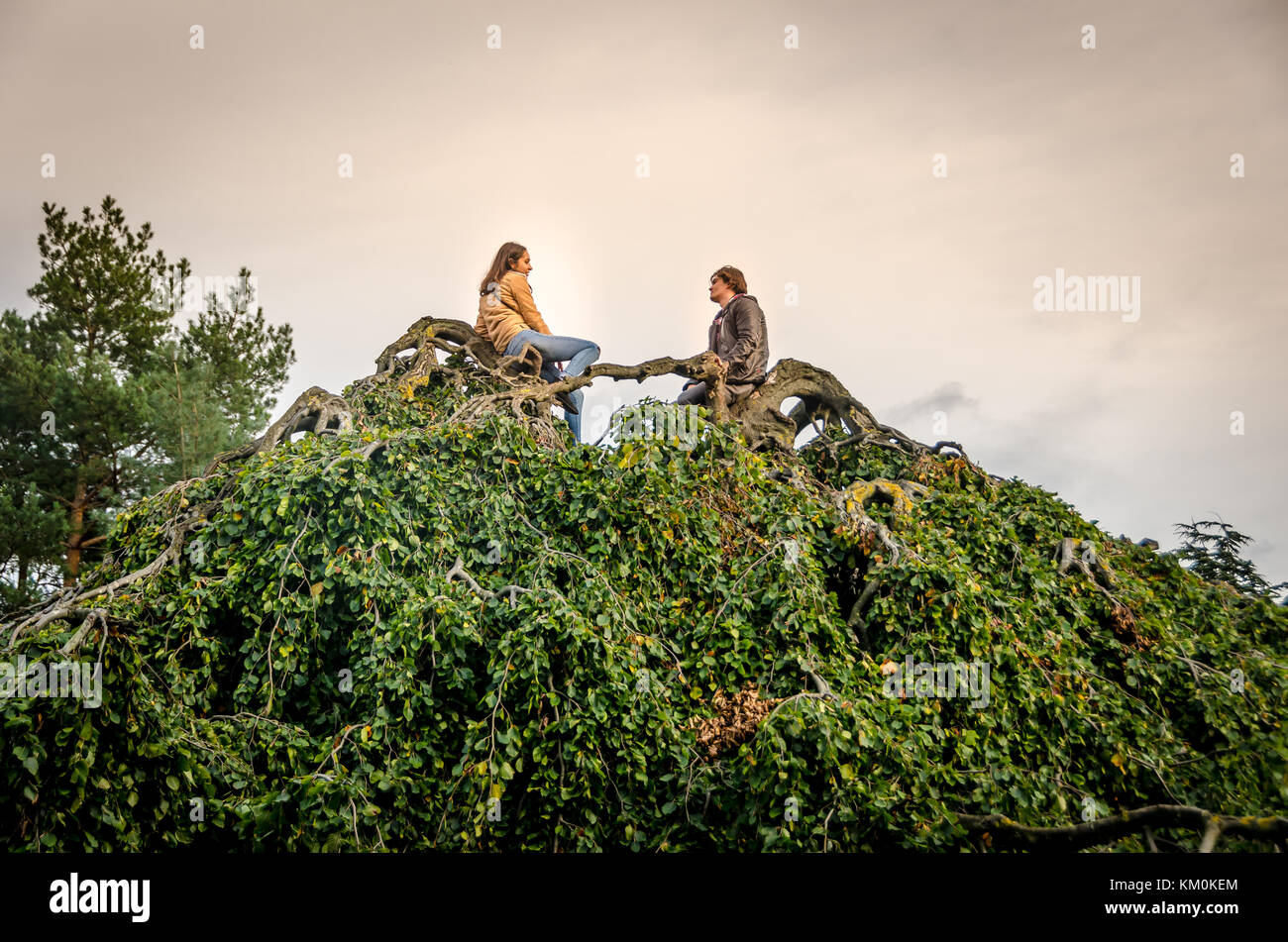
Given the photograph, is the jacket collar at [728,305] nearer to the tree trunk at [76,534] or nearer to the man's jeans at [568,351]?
the man's jeans at [568,351]

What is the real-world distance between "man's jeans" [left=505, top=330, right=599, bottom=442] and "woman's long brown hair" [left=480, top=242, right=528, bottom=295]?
1.55ft

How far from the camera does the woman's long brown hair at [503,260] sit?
6.88 meters

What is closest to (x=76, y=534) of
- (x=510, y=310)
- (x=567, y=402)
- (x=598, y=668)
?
(x=510, y=310)

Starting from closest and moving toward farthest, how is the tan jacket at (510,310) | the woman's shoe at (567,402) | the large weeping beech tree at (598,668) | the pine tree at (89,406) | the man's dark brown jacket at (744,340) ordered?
the large weeping beech tree at (598,668)
the woman's shoe at (567,402)
the tan jacket at (510,310)
the man's dark brown jacket at (744,340)
the pine tree at (89,406)

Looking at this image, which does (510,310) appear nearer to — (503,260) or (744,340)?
(503,260)

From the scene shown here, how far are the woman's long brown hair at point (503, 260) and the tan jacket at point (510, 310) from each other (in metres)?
0.05

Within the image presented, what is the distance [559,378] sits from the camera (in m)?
6.82

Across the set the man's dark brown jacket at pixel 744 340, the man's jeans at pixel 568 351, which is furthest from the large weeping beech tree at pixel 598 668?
the man's dark brown jacket at pixel 744 340

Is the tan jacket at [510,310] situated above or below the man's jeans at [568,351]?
above

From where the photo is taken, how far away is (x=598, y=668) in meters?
4.32

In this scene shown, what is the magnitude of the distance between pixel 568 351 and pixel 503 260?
83 cm

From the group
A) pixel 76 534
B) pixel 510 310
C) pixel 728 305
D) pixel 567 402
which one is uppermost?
pixel 728 305

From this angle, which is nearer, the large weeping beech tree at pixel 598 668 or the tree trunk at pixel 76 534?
the large weeping beech tree at pixel 598 668
